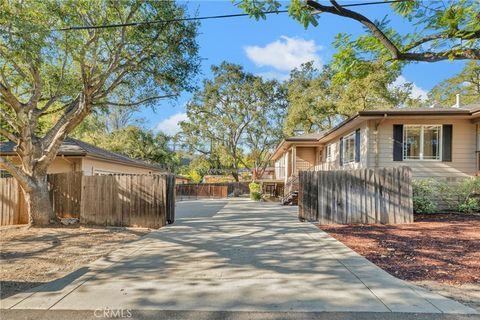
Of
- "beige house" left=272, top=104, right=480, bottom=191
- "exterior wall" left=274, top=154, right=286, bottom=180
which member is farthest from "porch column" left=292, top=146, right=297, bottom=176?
"beige house" left=272, top=104, right=480, bottom=191

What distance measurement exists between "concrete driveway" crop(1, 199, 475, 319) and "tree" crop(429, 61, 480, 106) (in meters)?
29.5

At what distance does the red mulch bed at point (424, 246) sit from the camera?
5129 mm

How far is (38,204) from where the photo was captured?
9859 millimetres

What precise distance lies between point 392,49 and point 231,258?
535 centimetres

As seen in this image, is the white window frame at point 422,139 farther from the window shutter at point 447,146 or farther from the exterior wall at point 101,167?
the exterior wall at point 101,167

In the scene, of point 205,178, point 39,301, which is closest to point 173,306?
point 39,301

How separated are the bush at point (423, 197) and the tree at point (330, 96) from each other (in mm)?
11433

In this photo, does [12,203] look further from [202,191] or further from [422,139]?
[202,191]

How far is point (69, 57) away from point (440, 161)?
1442cm

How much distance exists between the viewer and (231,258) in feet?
20.3

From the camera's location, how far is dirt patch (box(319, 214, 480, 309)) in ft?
15.3

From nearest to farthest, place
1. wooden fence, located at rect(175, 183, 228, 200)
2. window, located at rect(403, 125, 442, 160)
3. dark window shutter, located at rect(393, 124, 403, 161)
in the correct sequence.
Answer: dark window shutter, located at rect(393, 124, 403, 161)
window, located at rect(403, 125, 442, 160)
wooden fence, located at rect(175, 183, 228, 200)

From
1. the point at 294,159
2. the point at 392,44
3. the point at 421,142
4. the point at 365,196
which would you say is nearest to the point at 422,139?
the point at 421,142

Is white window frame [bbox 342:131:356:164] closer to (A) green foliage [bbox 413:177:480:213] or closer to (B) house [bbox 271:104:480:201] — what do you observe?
(B) house [bbox 271:104:480:201]
